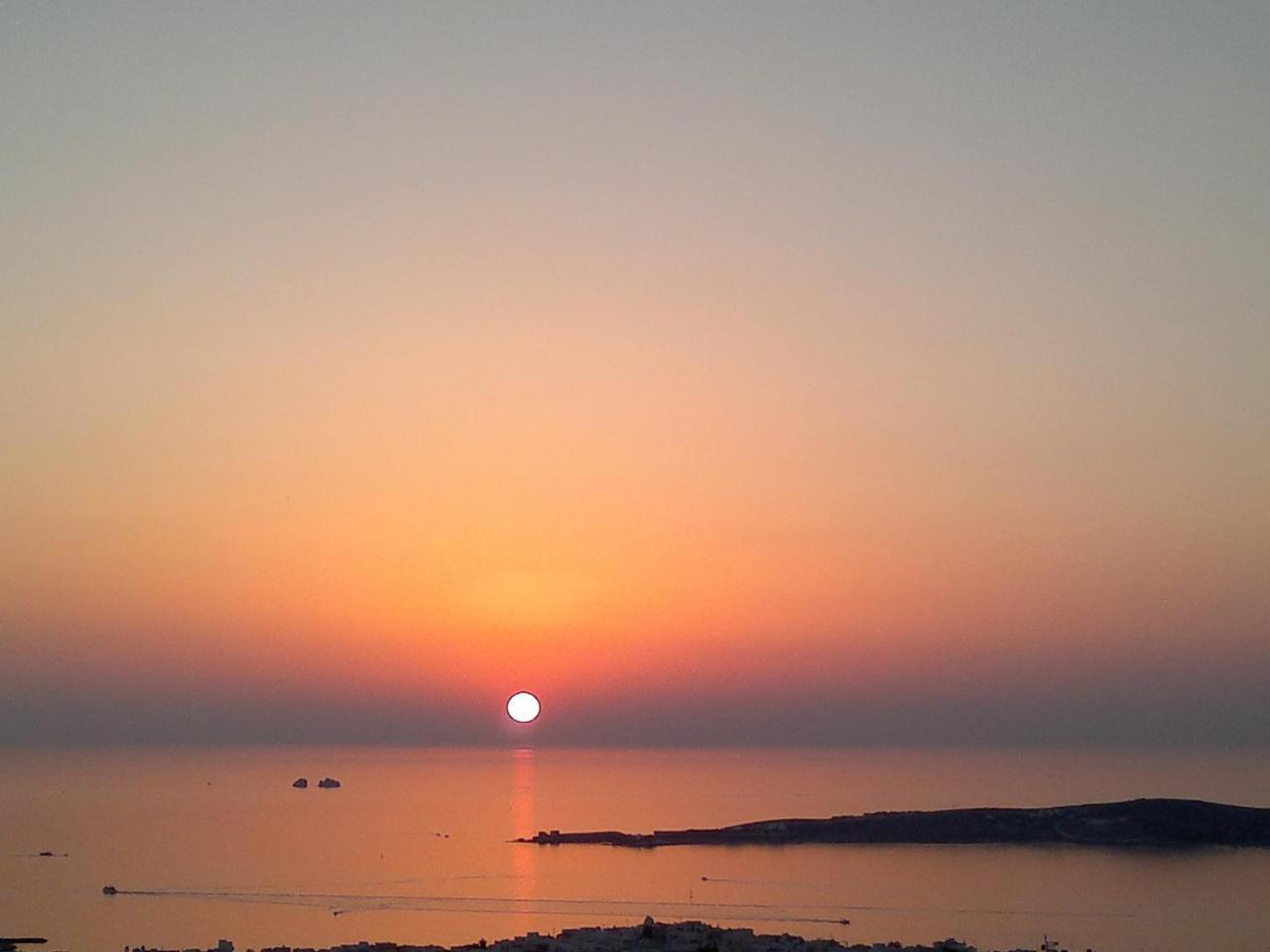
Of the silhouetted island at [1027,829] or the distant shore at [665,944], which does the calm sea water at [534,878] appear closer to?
the silhouetted island at [1027,829]

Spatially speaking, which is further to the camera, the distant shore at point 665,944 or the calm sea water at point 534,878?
the calm sea water at point 534,878

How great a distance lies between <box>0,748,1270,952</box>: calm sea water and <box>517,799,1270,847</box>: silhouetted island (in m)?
2.90

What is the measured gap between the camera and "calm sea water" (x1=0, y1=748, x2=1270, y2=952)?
40219 mm

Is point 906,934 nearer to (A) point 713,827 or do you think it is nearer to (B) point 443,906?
(B) point 443,906

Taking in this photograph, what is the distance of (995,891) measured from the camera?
48.1 meters

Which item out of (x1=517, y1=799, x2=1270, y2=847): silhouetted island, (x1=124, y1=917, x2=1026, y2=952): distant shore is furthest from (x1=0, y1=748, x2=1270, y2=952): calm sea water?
(x1=124, y1=917, x2=1026, y2=952): distant shore

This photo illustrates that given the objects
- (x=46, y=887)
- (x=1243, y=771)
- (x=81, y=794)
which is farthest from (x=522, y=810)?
(x=1243, y=771)

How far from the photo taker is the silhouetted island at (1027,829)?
2544 inches

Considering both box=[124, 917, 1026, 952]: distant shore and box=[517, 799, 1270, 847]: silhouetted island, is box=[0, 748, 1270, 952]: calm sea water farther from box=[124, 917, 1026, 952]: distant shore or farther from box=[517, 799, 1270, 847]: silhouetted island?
box=[124, 917, 1026, 952]: distant shore

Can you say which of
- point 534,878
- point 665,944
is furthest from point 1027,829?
point 665,944

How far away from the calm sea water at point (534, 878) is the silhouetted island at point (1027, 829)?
Answer: 2.90m

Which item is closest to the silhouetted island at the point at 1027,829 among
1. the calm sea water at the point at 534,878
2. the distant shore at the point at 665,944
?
the calm sea water at the point at 534,878

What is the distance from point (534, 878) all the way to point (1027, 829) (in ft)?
97.7

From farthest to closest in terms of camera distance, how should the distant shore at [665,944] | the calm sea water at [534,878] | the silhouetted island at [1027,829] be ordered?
the silhouetted island at [1027,829] < the calm sea water at [534,878] < the distant shore at [665,944]
